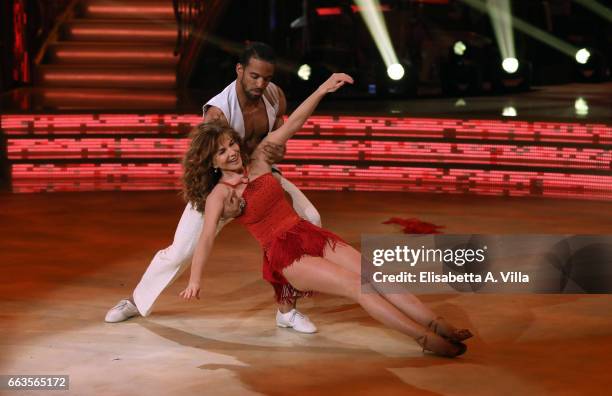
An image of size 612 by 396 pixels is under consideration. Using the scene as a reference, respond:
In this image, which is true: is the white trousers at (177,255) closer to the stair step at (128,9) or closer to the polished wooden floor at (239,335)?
the polished wooden floor at (239,335)

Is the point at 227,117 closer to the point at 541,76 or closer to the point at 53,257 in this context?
the point at 53,257

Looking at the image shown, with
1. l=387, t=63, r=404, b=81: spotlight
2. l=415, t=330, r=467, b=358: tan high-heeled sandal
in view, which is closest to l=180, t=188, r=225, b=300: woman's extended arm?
l=415, t=330, r=467, b=358: tan high-heeled sandal

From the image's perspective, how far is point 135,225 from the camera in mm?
8273

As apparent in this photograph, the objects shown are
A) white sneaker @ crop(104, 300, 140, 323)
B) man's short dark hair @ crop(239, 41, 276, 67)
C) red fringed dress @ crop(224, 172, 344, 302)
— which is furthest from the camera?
white sneaker @ crop(104, 300, 140, 323)

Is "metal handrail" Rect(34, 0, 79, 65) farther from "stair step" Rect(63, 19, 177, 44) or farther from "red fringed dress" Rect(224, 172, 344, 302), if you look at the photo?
"red fringed dress" Rect(224, 172, 344, 302)

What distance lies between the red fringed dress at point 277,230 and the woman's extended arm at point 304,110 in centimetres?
18

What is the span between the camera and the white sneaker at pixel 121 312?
5742mm

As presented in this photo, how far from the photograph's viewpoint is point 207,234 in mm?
5109

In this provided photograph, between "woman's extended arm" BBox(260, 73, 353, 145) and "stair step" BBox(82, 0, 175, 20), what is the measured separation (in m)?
9.63

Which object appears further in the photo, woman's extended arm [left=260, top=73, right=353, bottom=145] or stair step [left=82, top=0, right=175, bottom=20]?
stair step [left=82, top=0, right=175, bottom=20]

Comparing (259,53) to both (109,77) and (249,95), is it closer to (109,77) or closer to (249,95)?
(249,95)

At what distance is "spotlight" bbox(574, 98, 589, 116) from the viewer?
11633 millimetres

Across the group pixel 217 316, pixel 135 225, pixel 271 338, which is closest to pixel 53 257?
pixel 135 225

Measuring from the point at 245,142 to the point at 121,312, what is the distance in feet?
3.26
